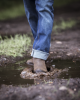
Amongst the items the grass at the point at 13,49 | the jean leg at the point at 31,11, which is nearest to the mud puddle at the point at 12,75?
the grass at the point at 13,49

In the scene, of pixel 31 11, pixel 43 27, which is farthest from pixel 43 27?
pixel 31 11

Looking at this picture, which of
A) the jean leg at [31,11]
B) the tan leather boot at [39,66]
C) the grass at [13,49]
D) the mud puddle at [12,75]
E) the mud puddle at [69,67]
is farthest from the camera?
the grass at [13,49]

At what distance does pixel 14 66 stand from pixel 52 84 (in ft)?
2.14

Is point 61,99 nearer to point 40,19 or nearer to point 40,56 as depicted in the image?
point 40,56

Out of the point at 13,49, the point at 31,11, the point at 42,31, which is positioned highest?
the point at 31,11

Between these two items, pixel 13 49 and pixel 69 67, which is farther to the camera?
pixel 13 49

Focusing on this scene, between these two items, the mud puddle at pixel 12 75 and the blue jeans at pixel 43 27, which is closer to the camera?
the mud puddle at pixel 12 75

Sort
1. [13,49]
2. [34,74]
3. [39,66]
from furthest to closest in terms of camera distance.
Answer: [13,49], [39,66], [34,74]

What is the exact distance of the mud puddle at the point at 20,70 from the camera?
4.60ft

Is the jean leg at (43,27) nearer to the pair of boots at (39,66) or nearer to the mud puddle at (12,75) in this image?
the pair of boots at (39,66)

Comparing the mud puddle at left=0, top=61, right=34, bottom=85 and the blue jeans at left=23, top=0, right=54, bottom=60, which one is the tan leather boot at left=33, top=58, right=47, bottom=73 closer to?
the blue jeans at left=23, top=0, right=54, bottom=60

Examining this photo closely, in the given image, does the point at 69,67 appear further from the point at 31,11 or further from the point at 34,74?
the point at 31,11

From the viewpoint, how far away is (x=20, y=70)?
5.45 feet

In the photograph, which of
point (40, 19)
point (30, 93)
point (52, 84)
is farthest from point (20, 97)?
point (40, 19)
